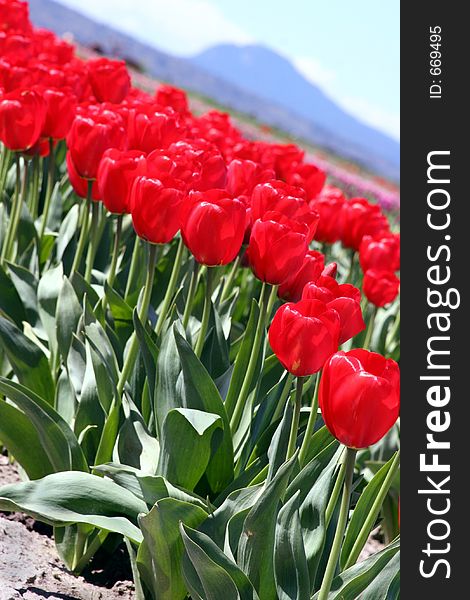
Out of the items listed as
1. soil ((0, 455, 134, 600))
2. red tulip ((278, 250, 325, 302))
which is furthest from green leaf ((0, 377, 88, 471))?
red tulip ((278, 250, 325, 302))

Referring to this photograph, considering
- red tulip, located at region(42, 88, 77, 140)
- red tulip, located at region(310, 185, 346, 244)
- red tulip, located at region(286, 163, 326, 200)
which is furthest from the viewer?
red tulip, located at region(286, 163, 326, 200)

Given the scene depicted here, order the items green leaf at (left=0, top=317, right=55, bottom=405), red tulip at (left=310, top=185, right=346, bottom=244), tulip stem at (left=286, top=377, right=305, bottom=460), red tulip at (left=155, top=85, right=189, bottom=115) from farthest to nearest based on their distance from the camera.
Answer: red tulip at (left=155, top=85, right=189, bottom=115)
red tulip at (left=310, top=185, right=346, bottom=244)
green leaf at (left=0, top=317, right=55, bottom=405)
tulip stem at (left=286, top=377, right=305, bottom=460)

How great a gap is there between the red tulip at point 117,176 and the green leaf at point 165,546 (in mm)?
967

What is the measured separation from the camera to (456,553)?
63.7 inches

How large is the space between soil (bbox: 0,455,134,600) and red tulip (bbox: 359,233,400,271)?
1.73m

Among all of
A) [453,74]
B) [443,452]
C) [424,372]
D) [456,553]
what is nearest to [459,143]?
[453,74]

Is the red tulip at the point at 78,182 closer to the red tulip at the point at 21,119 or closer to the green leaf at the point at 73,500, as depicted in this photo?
the red tulip at the point at 21,119

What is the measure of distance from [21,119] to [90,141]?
1.18 feet

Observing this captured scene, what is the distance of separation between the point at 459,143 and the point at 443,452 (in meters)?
0.64

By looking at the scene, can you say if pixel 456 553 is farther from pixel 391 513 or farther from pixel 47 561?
pixel 391 513

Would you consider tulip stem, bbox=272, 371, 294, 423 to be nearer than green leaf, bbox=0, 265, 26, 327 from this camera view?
Yes

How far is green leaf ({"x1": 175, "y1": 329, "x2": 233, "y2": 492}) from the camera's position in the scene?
215 centimetres

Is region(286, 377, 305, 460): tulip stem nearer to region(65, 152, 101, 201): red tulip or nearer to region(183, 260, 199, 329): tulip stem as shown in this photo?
region(183, 260, 199, 329): tulip stem

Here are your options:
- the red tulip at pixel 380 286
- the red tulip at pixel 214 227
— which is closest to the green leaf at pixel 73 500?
the red tulip at pixel 214 227
